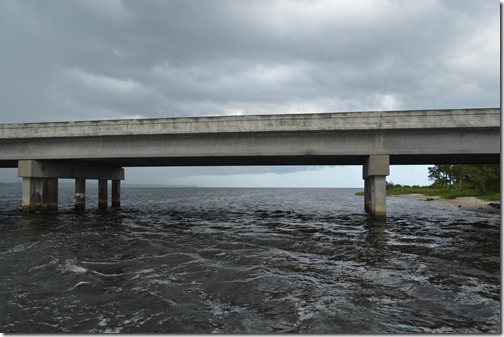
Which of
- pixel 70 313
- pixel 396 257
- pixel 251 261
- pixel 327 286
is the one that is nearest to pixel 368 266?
pixel 396 257

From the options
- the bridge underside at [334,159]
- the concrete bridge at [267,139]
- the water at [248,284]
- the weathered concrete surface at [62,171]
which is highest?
the concrete bridge at [267,139]

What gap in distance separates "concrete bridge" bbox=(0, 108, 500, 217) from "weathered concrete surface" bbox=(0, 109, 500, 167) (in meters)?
0.06

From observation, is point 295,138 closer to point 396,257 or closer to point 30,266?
point 396,257

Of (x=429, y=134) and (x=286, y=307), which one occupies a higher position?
(x=429, y=134)

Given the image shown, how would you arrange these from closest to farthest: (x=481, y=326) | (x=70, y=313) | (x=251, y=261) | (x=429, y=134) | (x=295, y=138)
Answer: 1. (x=481, y=326)
2. (x=70, y=313)
3. (x=251, y=261)
4. (x=429, y=134)
5. (x=295, y=138)

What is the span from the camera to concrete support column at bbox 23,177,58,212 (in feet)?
89.4

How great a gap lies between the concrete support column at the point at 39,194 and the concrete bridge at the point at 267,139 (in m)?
0.08

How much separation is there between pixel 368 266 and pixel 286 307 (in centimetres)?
455

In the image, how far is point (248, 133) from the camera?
23.5 metres

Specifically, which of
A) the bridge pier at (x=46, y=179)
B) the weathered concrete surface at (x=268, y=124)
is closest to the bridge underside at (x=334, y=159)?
the bridge pier at (x=46, y=179)

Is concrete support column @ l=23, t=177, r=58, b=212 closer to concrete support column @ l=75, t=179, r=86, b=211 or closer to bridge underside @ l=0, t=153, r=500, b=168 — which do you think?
bridge underside @ l=0, t=153, r=500, b=168

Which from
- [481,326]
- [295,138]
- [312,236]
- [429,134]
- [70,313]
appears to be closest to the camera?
[481,326]

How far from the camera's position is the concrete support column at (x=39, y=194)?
27.2 metres

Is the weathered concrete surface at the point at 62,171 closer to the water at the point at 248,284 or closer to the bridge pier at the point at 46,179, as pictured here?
the bridge pier at the point at 46,179
